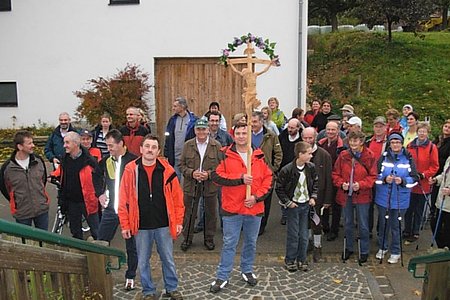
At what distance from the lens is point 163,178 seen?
18.4 feet

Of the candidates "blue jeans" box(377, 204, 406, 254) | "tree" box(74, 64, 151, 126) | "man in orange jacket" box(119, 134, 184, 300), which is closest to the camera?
"man in orange jacket" box(119, 134, 184, 300)

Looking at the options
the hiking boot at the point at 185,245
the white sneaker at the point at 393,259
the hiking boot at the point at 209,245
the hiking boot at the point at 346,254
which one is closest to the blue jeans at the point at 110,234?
the hiking boot at the point at 185,245

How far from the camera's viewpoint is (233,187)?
20.2ft

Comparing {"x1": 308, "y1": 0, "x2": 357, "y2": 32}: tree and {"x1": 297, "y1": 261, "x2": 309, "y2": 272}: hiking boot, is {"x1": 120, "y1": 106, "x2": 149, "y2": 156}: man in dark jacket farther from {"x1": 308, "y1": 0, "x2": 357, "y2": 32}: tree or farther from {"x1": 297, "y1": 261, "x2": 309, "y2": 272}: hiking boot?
{"x1": 308, "y1": 0, "x2": 357, "y2": 32}: tree

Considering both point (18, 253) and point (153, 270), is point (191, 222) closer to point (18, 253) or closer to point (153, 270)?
point (153, 270)

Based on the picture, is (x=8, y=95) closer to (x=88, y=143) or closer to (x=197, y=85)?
(x=197, y=85)

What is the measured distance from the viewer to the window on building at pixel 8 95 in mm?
14461

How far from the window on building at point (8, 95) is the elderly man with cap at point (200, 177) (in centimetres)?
905

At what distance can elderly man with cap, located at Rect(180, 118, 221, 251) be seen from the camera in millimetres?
7371

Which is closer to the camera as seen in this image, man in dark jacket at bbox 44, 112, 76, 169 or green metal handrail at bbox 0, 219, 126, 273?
green metal handrail at bbox 0, 219, 126, 273

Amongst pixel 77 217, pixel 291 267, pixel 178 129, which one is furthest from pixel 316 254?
pixel 77 217

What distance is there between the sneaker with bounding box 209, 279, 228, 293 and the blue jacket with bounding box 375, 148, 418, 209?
2.55 meters

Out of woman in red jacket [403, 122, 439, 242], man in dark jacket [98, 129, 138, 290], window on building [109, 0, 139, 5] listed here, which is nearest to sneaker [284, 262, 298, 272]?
man in dark jacket [98, 129, 138, 290]

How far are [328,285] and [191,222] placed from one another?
91.8 inches
